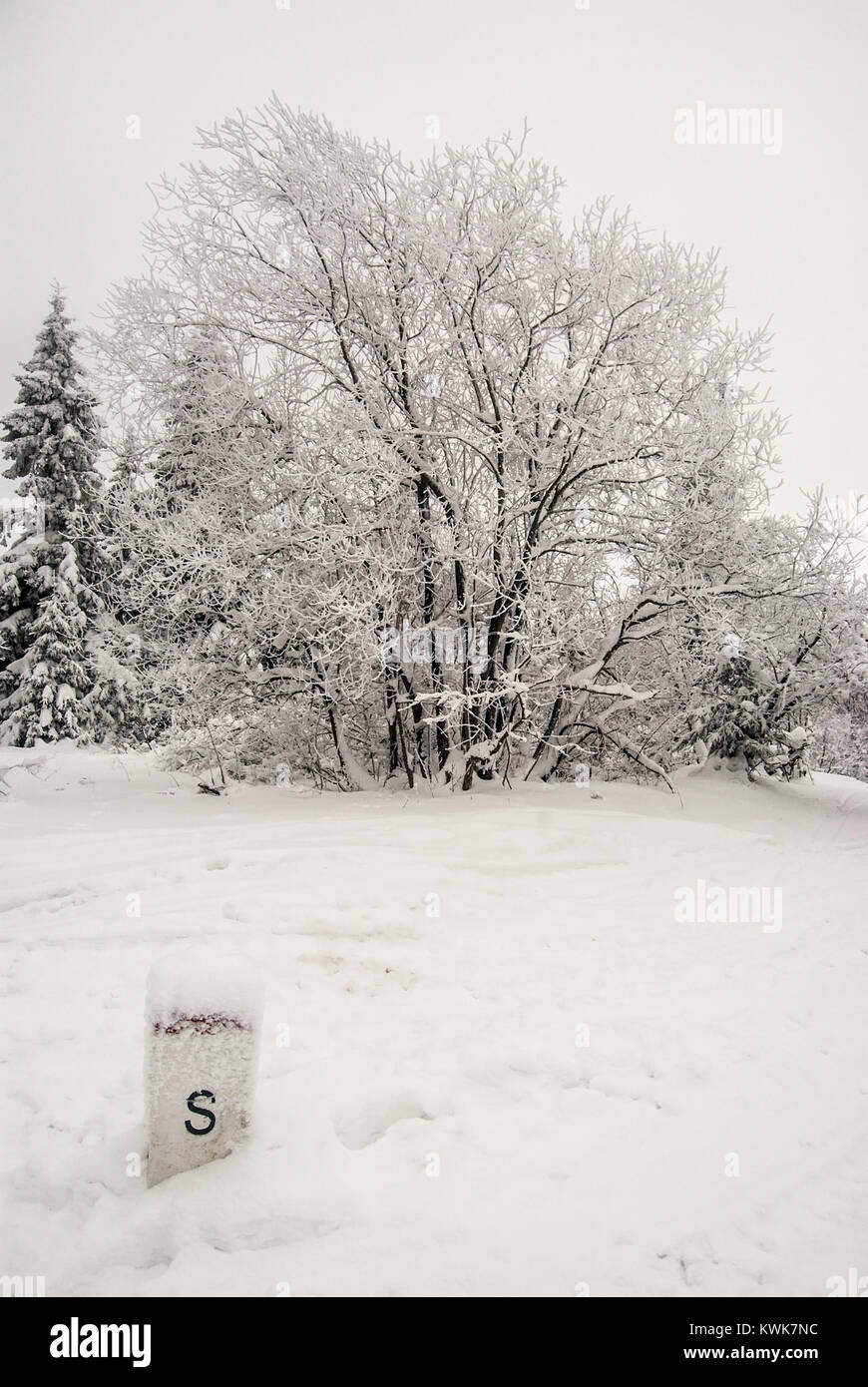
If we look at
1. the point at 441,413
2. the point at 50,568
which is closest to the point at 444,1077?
the point at 441,413

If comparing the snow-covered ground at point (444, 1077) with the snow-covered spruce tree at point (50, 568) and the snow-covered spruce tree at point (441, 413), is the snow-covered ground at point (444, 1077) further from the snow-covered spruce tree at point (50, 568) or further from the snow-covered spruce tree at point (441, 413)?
the snow-covered spruce tree at point (50, 568)

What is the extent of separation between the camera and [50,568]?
1966cm

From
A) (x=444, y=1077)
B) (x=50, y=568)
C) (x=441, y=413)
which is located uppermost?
(x=441, y=413)

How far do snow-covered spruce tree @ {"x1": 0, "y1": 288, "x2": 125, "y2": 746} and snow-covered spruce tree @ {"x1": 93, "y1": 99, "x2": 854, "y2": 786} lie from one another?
37.4 feet

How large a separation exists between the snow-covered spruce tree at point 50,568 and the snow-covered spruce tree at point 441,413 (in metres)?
11.4

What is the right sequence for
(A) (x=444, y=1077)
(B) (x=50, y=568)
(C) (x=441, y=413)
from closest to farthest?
(A) (x=444, y=1077) → (C) (x=441, y=413) → (B) (x=50, y=568)

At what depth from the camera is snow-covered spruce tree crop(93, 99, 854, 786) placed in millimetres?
8703

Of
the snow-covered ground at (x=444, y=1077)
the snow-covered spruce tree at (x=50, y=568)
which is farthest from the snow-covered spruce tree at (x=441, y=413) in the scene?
the snow-covered spruce tree at (x=50, y=568)

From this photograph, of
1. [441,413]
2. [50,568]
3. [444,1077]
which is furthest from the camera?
[50,568]

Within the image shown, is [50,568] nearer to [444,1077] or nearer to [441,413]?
[441,413]

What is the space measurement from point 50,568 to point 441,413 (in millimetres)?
14486

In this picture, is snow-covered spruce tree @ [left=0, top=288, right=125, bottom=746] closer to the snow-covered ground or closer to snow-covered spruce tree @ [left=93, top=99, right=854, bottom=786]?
snow-covered spruce tree @ [left=93, top=99, right=854, bottom=786]

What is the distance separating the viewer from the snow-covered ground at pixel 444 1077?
225 cm
